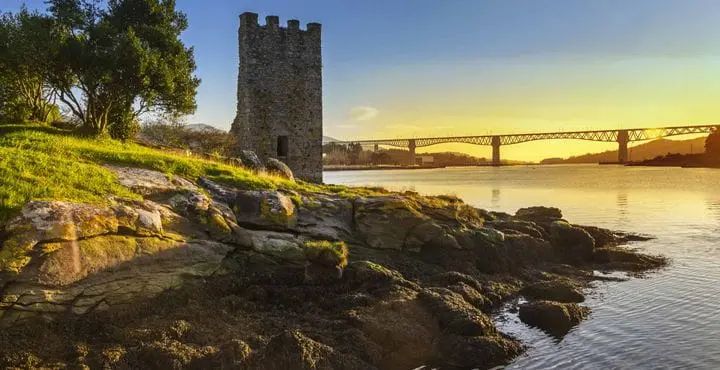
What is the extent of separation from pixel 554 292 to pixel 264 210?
338 inches

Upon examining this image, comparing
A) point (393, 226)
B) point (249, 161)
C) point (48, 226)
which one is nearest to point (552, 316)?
point (393, 226)

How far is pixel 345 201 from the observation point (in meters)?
18.7

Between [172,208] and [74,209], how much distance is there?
2.78 meters

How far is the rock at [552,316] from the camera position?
44.3 feet

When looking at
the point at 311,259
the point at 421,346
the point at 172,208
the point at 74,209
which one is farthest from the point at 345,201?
the point at 74,209

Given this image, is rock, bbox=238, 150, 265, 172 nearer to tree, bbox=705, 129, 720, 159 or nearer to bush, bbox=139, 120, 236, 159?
bush, bbox=139, 120, 236, 159

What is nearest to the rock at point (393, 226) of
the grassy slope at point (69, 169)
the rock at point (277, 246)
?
the grassy slope at point (69, 169)

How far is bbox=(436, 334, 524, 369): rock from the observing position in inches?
445

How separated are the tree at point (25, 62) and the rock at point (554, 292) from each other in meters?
19.9

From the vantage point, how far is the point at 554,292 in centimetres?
1609

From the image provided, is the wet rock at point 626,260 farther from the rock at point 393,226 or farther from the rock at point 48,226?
the rock at point 48,226

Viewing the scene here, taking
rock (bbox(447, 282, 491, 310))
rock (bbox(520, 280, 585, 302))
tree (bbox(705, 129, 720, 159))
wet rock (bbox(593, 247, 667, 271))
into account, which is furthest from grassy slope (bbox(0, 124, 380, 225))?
tree (bbox(705, 129, 720, 159))

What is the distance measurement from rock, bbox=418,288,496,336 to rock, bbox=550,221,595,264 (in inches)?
389

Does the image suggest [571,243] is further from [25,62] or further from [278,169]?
[25,62]
